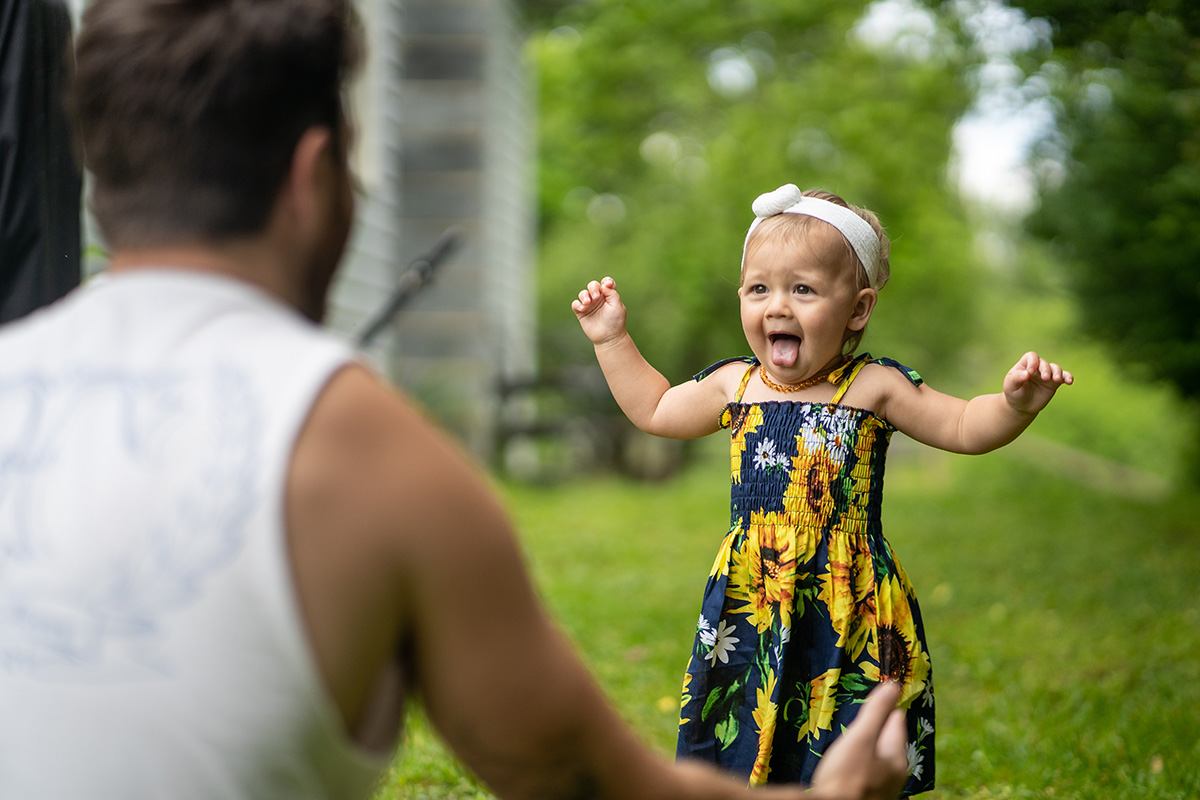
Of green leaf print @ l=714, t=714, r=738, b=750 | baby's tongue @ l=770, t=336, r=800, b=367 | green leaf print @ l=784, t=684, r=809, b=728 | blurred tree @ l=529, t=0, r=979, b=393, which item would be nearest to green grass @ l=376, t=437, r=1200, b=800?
green leaf print @ l=714, t=714, r=738, b=750

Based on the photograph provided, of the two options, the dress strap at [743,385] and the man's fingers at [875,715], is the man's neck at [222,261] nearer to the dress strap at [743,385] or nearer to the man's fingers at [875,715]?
the man's fingers at [875,715]

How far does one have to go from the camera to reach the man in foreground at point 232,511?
2.98 feet

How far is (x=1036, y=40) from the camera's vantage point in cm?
434

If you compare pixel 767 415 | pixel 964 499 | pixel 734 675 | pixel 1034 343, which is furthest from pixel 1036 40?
pixel 1034 343

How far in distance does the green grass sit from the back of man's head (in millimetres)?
2348

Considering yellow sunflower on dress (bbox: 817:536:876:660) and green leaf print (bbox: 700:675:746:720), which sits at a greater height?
yellow sunflower on dress (bbox: 817:536:876:660)

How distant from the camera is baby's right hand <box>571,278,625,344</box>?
2301 millimetres

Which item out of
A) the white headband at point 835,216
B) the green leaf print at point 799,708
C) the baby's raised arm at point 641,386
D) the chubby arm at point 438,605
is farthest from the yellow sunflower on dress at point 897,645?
the chubby arm at point 438,605

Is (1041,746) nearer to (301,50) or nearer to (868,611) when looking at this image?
(868,611)

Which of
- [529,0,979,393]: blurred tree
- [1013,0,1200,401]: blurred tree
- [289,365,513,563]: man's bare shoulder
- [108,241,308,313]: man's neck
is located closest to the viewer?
[289,365,513,563]: man's bare shoulder

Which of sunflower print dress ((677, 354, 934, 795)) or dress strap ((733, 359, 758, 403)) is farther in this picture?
dress strap ((733, 359, 758, 403))

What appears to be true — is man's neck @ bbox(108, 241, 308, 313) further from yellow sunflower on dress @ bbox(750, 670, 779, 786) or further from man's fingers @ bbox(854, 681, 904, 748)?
yellow sunflower on dress @ bbox(750, 670, 779, 786)

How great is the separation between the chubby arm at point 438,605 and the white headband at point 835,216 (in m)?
1.39

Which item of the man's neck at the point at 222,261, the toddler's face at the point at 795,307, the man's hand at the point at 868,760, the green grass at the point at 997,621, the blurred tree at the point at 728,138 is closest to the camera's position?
the man's neck at the point at 222,261
